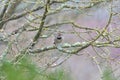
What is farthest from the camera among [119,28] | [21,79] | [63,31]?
[63,31]

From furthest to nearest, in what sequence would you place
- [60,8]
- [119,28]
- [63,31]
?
[63,31]
[60,8]
[119,28]

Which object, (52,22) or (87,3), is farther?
(52,22)

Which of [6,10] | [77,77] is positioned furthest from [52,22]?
[77,77]

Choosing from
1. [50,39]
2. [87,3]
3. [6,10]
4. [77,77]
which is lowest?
[50,39]

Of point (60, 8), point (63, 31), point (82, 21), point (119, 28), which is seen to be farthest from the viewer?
point (82, 21)

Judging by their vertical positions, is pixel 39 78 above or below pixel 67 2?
above

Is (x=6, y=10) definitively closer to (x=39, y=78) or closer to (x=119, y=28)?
(x=119, y=28)

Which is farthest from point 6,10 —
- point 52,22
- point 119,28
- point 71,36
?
point 119,28

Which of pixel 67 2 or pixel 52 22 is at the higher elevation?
pixel 67 2

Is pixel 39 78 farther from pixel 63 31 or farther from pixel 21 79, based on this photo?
pixel 63 31
